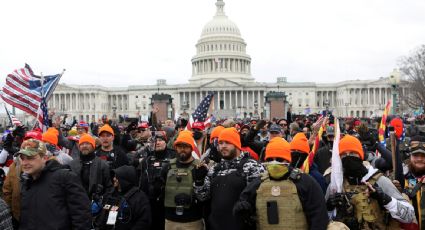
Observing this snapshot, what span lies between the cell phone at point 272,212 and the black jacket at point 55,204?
6.31 ft

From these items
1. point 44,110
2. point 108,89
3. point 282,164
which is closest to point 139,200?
point 282,164

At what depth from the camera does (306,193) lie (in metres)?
4.36

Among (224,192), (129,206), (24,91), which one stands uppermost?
(24,91)

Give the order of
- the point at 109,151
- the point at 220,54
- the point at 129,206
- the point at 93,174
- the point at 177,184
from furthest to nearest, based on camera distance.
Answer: the point at 220,54
the point at 109,151
the point at 93,174
the point at 177,184
the point at 129,206

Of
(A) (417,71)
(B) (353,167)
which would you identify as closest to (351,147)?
(B) (353,167)

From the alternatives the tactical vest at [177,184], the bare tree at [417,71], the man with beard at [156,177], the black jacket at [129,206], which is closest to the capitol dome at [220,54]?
the bare tree at [417,71]

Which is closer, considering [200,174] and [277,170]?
[277,170]

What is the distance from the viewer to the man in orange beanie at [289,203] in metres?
4.32

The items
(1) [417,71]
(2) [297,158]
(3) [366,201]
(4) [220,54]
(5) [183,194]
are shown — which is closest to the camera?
(3) [366,201]

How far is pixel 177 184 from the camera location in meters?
5.80

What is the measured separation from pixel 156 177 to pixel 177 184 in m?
0.83

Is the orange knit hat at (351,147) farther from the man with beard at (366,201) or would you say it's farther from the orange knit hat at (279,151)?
the orange knit hat at (279,151)

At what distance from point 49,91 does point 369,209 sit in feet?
33.5

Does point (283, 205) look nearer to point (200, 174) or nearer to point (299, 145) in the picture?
point (200, 174)
